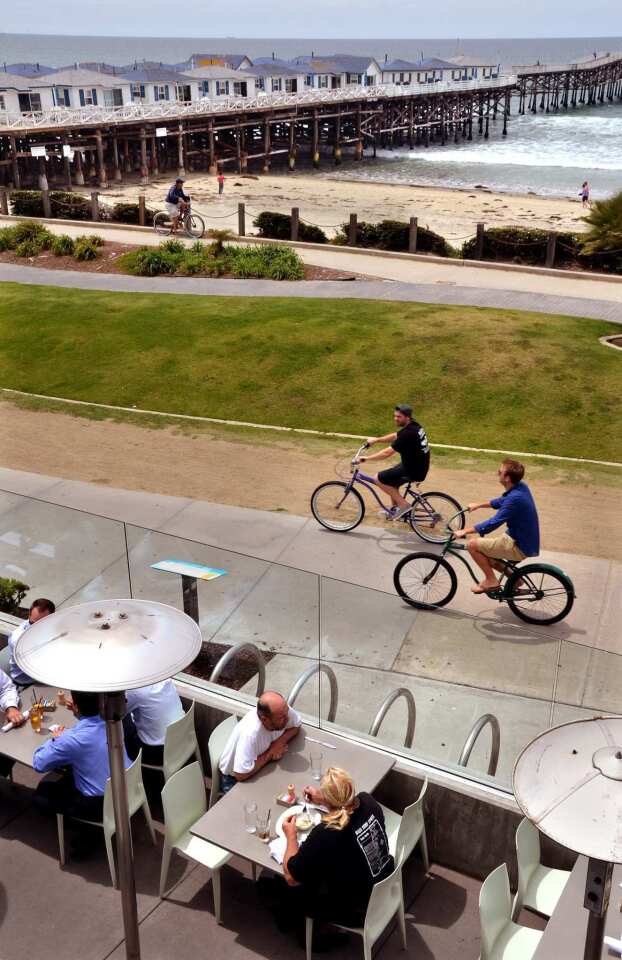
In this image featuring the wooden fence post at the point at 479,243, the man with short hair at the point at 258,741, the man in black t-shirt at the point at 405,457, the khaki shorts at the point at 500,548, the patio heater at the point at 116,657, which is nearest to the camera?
the patio heater at the point at 116,657

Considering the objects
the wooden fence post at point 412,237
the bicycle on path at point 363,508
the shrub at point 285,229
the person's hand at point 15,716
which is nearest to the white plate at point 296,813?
the person's hand at point 15,716

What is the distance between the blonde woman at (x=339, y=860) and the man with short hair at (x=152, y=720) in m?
1.74

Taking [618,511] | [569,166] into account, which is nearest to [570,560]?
[618,511]

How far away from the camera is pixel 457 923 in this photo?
5.78m

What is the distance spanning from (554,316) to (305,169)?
166 feet

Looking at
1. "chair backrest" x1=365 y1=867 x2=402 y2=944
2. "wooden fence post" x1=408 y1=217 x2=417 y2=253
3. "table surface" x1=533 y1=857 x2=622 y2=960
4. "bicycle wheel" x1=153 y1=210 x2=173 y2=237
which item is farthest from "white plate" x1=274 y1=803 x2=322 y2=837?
"bicycle wheel" x1=153 y1=210 x2=173 y2=237

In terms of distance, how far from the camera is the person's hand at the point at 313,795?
5.52 metres

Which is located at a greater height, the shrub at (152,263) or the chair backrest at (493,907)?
the chair backrest at (493,907)

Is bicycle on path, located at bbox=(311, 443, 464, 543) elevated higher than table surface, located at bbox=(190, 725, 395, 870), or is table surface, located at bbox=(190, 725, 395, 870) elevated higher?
table surface, located at bbox=(190, 725, 395, 870)

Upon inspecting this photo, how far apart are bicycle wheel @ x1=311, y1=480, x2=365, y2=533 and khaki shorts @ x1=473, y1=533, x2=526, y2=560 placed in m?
2.34

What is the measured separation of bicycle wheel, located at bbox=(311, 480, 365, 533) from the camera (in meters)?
11.4

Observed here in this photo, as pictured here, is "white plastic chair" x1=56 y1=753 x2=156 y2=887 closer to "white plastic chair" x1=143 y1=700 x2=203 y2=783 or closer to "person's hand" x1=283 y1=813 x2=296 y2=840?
"white plastic chair" x1=143 y1=700 x2=203 y2=783

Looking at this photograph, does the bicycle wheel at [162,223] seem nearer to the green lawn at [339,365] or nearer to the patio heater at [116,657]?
the green lawn at [339,365]

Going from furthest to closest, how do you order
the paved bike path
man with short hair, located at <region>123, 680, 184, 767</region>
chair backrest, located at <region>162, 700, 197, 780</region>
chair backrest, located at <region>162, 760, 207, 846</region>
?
1. the paved bike path
2. man with short hair, located at <region>123, 680, 184, 767</region>
3. chair backrest, located at <region>162, 700, 197, 780</region>
4. chair backrest, located at <region>162, 760, 207, 846</region>
